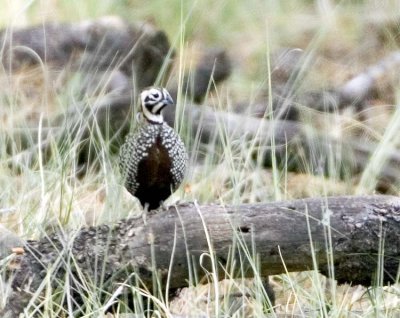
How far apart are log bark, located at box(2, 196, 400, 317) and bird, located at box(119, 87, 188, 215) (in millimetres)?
244

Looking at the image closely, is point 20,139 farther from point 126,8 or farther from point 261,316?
point 261,316

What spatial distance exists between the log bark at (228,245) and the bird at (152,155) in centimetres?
24

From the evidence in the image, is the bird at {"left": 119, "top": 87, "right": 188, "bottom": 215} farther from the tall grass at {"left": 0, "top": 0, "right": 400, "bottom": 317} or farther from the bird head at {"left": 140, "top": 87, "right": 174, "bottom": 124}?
the tall grass at {"left": 0, "top": 0, "right": 400, "bottom": 317}

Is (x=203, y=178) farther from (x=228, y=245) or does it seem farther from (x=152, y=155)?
(x=228, y=245)

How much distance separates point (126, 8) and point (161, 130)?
1.17 metres

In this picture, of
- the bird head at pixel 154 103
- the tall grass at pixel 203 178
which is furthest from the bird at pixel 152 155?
the tall grass at pixel 203 178

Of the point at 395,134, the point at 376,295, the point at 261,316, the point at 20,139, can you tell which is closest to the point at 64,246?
the point at 261,316

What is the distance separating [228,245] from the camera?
2832mm

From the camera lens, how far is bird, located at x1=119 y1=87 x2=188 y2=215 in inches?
122

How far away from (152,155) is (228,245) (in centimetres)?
42

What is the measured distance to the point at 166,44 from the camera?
4418 millimetres

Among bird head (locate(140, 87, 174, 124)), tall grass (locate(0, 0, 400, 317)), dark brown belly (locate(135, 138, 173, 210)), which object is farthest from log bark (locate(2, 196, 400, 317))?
bird head (locate(140, 87, 174, 124))

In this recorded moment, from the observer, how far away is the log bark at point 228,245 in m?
2.78

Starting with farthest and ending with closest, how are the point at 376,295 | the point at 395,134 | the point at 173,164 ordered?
1. the point at 395,134
2. the point at 173,164
3. the point at 376,295
